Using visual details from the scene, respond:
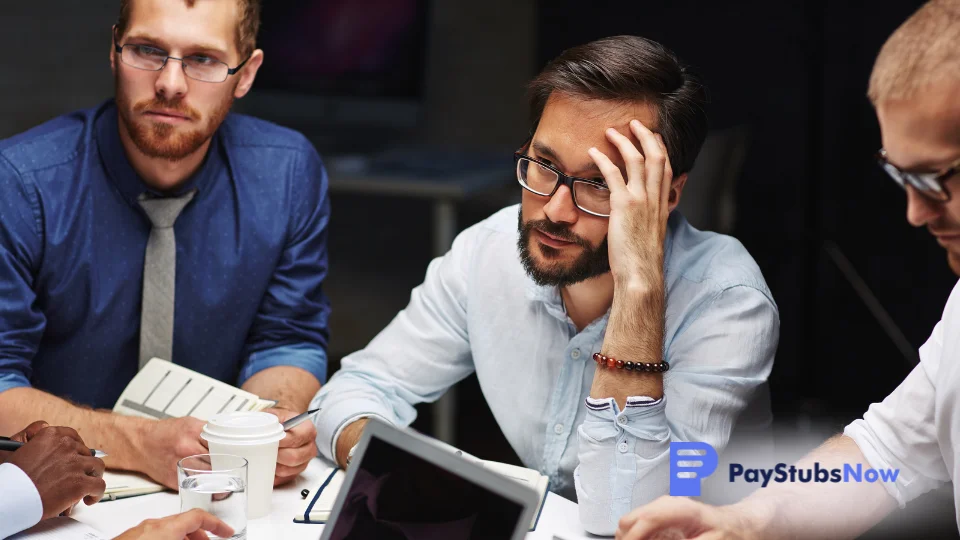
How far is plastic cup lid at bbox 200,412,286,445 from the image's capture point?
1346mm

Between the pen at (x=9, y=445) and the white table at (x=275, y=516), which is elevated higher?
the pen at (x=9, y=445)

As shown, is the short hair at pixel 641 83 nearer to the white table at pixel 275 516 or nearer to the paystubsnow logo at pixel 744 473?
the paystubsnow logo at pixel 744 473

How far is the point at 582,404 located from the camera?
1.69 m

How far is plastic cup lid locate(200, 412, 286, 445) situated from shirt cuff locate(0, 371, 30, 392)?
543mm

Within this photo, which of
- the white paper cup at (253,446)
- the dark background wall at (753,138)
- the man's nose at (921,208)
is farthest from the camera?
the dark background wall at (753,138)

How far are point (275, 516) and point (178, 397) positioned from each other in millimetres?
407

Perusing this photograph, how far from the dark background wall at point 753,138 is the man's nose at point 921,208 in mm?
2281

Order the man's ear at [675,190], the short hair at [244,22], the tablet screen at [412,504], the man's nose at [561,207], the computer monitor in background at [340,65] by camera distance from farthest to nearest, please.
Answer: the computer monitor in background at [340,65]
the short hair at [244,22]
the man's ear at [675,190]
the man's nose at [561,207]
the tablet screen at [412,504]

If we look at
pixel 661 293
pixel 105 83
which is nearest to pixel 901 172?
pixel 661 293

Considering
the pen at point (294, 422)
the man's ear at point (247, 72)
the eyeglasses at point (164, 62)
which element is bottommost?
the pen at point (294, 422)

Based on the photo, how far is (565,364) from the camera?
1707mm

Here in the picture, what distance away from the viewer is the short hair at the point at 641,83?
61.7 inches

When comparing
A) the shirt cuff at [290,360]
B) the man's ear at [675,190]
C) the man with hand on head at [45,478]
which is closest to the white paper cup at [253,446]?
the man with hand on head at [45,478]

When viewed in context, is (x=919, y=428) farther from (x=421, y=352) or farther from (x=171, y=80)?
(x=171, y=80)
